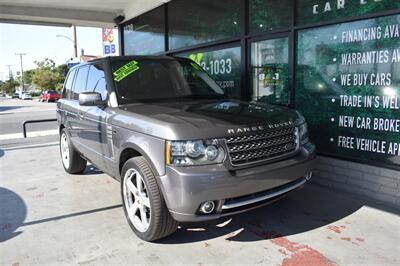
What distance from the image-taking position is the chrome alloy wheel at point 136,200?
3.71m

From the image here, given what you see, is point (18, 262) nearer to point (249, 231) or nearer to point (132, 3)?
point (249, 231)

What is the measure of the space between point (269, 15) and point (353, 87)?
2.09m

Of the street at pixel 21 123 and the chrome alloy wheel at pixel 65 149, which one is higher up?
the chrome alloy wheel at pixel 65 149

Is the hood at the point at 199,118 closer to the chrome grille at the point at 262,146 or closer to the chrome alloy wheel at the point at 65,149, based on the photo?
the chrome grille at the point at 262,146

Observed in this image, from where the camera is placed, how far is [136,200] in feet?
12.7

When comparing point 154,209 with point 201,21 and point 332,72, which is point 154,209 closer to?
point 332,72

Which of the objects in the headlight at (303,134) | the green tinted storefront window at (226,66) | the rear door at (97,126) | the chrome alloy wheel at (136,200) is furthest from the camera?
the green tinted storefront window at (226,66)

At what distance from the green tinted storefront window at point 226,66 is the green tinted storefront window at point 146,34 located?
2062 mm

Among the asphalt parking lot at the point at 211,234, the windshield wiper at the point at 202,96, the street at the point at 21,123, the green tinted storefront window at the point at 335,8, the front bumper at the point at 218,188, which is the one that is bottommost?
the street at the point at 21,123

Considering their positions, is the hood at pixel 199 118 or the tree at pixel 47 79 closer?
the hood at pixel 199 118

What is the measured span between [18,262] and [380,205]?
13.3 feet

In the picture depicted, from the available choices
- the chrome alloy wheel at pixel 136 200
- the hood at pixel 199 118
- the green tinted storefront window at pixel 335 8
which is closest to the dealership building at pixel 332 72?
the green tinted storefront window at pixel 335 8

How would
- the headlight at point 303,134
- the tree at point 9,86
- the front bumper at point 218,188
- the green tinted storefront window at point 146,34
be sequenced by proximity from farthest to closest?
A: the tree at point 9,86
the green tinted storefront window at point 146,34
the headlight at point 303,134
the front bumper at point 218,188

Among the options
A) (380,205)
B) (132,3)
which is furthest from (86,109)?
(132,3)
